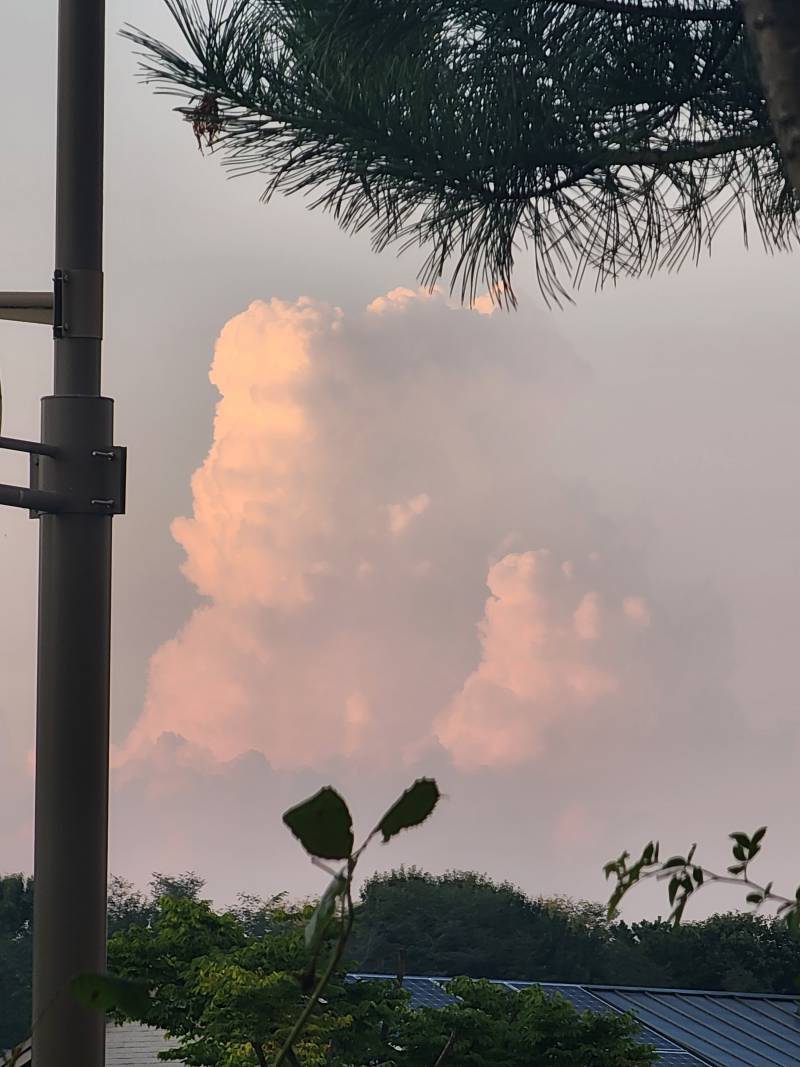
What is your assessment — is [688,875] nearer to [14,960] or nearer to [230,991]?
[230,991]

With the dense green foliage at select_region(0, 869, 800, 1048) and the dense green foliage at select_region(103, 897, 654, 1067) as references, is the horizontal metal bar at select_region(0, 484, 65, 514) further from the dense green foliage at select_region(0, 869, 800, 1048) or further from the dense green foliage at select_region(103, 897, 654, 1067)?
the dense green foliage at select_region(0, 869, 800, 1048)

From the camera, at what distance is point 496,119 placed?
475cm

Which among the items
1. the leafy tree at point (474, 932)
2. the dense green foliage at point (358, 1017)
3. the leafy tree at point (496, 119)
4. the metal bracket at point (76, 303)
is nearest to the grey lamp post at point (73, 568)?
the metal bracket at point (76, 303)

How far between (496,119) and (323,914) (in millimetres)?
4216

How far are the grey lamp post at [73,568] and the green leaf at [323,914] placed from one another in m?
2.33

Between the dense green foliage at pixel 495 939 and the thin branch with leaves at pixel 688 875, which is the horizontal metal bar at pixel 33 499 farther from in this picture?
the dense green foliage at pixel 495 939

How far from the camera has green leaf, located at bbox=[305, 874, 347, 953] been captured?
0.86 meters

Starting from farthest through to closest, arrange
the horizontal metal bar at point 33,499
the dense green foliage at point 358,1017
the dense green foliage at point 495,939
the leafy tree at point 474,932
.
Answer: the leafy tree at point 474,932 → the dense green foliage at point 495,939 → the dense green foliage at point 358,1017 → the horizontal metal bar at point 33,499

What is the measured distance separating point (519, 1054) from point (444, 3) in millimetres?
9443

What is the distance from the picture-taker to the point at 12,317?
378 centimetres

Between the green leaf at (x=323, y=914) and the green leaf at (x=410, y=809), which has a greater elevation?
the green leaf at (x=410, y=809)

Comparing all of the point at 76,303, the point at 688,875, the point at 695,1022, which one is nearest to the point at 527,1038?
the point at 76,303

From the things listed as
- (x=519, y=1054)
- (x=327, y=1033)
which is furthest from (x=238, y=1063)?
(x=519, y=1054)

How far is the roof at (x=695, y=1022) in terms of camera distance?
1791 cm
